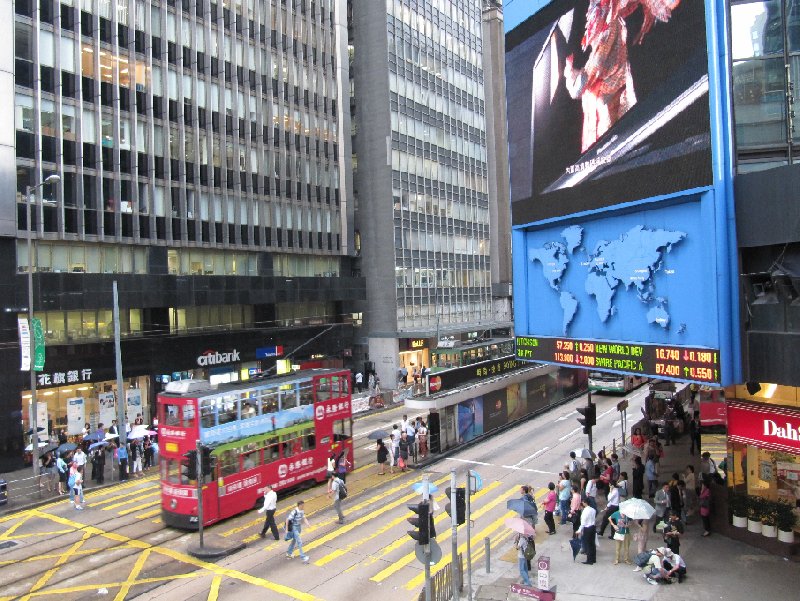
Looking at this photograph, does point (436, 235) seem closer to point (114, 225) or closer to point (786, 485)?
point (114, 225)

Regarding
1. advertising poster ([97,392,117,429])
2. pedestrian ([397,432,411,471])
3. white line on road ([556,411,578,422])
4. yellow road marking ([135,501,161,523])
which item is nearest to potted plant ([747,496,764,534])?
pedestrian ([397,432,411,471])

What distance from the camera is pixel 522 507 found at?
51.6 feet

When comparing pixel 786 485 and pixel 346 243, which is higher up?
pixel 346 243

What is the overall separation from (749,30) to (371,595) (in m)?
14.8

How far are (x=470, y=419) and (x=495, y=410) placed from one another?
2633 mm

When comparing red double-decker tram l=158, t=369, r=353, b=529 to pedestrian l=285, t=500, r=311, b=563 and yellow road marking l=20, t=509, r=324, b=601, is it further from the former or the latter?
pedestrian l=285, t=500, r=311, b=563

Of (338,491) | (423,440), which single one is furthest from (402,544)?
(423,440)

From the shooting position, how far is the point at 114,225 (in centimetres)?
3616

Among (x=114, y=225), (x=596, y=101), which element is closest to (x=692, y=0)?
(x=596, y=101)

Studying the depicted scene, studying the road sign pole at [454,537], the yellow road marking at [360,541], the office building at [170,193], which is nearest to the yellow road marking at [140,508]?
the yellow road marking at [360,541]

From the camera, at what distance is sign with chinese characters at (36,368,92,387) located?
104ft

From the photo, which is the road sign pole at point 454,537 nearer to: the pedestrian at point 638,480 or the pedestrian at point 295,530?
the pedestrian at point 295,530

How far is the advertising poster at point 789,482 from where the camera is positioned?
15.4 metres

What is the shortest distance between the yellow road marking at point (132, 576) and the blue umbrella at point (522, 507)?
9.12 m
